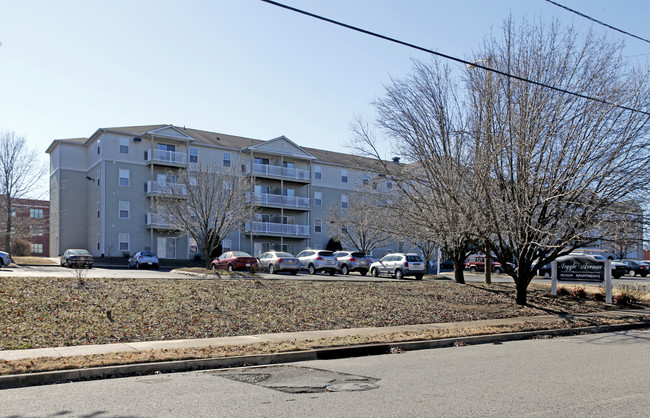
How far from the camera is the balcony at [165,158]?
146 feet

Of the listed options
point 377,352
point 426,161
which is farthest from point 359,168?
point 377,352

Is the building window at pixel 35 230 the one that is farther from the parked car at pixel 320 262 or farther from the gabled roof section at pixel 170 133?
the parked car at pixel 320 262

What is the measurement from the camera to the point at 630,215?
19062 millimetres

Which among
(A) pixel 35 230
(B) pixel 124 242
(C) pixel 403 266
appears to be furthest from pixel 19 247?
(C) pixel 403 266

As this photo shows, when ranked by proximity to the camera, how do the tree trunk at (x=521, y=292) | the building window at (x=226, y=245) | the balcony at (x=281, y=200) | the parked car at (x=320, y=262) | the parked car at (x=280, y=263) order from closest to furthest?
1. the tree trunk at (x=521, y=292)
2. the parked car at (x=280, y=263)
3. the parked car at (x=320, y=262)
4. the building window at (x=226, y=245)
5. the balcony at (x=281, y=200)

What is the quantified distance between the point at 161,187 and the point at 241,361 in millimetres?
32207

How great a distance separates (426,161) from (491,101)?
3.19m

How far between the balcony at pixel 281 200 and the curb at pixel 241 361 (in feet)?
121

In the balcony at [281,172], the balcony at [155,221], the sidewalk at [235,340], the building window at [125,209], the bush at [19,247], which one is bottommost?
the sidewalk at [235,340]

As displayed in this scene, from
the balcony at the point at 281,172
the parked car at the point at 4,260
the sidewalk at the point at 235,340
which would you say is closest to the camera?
the sidewalk at the point at 235,340

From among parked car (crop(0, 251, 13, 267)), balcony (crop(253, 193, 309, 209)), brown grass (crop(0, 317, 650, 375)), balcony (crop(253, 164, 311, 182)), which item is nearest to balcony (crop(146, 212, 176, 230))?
balcony (crop(253, 193, 309, 209))

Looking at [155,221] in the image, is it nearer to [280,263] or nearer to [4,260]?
[4,260]

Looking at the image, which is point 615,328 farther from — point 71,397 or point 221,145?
point 221,145

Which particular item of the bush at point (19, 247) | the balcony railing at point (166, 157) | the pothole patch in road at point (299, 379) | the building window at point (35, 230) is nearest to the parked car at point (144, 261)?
the balcony railing at point (166, 157)
